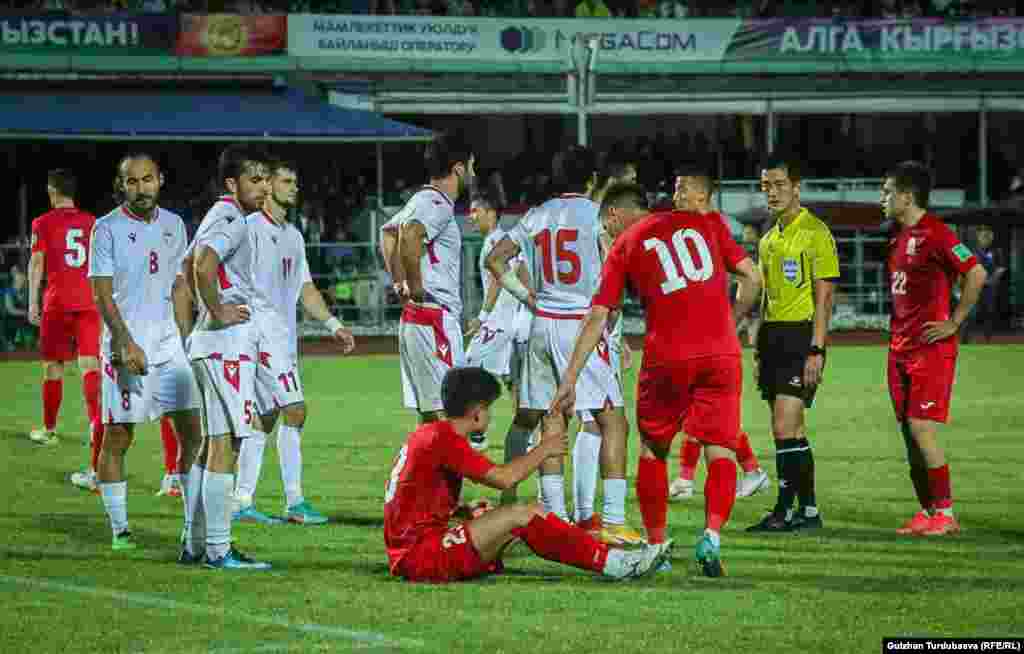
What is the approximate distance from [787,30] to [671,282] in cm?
3142

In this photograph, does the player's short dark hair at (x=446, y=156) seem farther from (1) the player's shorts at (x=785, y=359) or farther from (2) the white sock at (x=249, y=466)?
(1) the player's shorts at (x=785, y=359)

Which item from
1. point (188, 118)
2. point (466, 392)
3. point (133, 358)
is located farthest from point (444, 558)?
point (188, 118)

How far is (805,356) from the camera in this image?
37.2 feet

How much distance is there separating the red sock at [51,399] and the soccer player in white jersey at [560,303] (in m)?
6.92

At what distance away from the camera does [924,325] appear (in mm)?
11148

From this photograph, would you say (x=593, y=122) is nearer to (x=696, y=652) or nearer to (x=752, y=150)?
(x=752, y=150)

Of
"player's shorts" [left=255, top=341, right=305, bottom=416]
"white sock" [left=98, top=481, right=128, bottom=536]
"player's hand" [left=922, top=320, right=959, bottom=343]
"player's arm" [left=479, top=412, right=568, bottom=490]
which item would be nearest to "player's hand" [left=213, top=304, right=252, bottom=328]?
"white sock" [left=98, top=481, right=128, bottom=536]

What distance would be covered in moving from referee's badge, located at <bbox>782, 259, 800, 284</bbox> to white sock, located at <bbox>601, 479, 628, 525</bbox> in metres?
1.86

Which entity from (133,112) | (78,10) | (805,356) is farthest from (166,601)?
(78,10)

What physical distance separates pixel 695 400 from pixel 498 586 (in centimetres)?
138

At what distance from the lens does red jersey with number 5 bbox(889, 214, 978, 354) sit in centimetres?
1112

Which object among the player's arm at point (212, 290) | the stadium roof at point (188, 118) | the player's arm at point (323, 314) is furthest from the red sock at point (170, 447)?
the stadium roof at point (188, 118)

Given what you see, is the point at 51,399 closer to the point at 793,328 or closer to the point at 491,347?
the point at 491,347

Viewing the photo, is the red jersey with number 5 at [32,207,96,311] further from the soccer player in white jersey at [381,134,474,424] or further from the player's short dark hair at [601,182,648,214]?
the player's short dark hair at [601,182,648,214]
